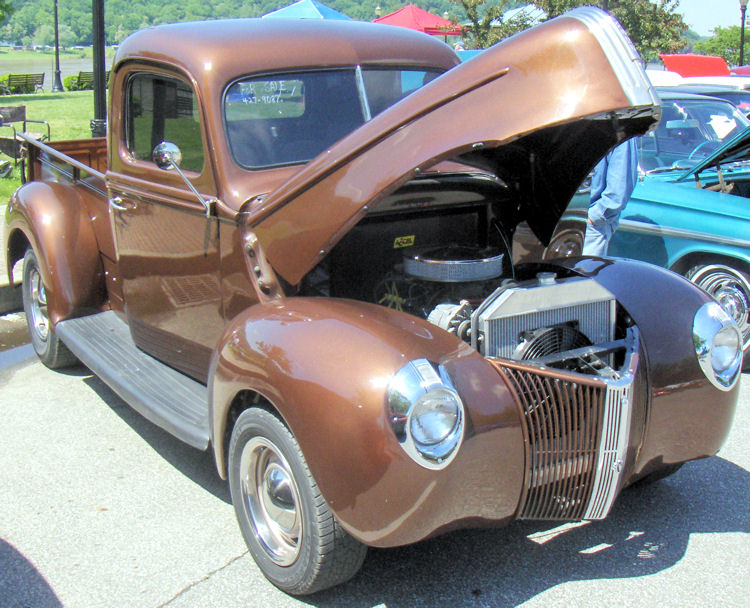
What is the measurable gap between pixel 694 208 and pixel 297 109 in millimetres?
3227

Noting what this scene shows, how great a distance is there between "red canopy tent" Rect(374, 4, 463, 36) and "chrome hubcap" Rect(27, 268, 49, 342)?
1725 cm

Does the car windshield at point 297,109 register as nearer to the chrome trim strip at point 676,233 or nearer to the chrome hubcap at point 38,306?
the chrome hubcap at point 38,306

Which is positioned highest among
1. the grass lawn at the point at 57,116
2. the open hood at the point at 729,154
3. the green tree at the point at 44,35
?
the open hood at the point at 729,154

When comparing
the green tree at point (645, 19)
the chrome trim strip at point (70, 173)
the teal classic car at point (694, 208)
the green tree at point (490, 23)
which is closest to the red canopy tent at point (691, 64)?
the green tree at point (645, 19)

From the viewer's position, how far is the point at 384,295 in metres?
3.41

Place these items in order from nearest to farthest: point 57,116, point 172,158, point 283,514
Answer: point 283,514, point 172,158, point 57,116

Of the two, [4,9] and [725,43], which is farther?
[725,43]

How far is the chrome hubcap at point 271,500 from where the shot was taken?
2773mm

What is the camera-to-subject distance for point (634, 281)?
11.0 ft

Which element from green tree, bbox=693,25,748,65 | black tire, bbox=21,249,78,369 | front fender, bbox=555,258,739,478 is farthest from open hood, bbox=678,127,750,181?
green tree, bbox=693,25,748,65

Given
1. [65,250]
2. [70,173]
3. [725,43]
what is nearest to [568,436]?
[65,250]

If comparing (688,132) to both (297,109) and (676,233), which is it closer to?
(676,233)

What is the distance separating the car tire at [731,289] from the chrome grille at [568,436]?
9.51 ft

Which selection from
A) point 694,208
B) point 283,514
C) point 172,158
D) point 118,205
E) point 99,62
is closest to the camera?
point 283,514
